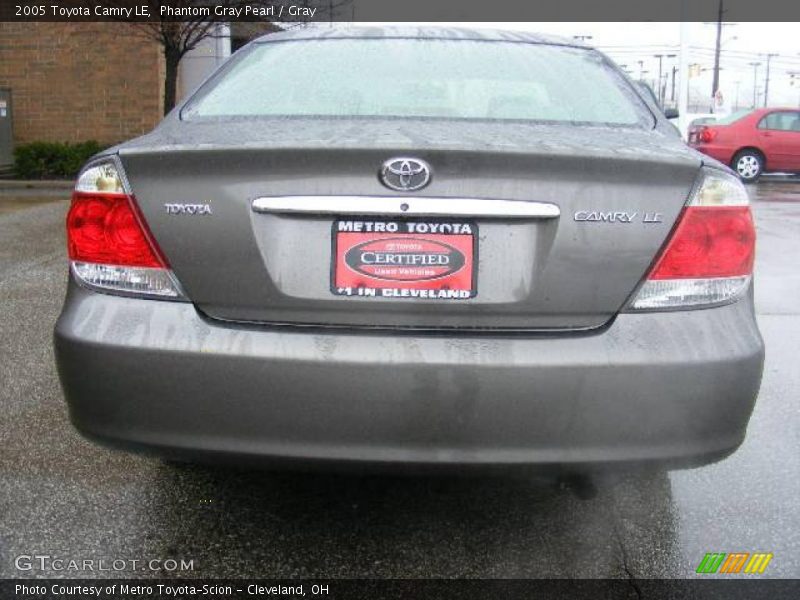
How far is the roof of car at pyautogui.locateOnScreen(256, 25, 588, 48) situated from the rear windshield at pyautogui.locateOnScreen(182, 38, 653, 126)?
0.06 meters

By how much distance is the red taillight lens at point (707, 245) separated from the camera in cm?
225

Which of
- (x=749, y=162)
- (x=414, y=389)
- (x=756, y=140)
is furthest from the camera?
(x=749, y=162)

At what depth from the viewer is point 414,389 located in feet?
6.99

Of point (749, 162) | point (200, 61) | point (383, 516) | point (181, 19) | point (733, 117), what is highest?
point (181, 19)

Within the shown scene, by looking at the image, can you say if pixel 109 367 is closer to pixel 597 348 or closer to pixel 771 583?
pixel 597 348

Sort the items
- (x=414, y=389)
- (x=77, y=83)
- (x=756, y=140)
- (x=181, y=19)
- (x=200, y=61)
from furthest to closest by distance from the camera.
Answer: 1. (x=200, y=61)
2. (x=756, y=140)
3. (x=77, y=83)
4. (x=181, y=19)
5. (x=414, y=389)

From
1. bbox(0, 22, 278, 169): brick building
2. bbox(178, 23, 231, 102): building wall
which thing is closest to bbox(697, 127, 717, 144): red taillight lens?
bbox(0, 22, 278, 169): brick building

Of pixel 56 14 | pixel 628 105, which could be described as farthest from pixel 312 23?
pixel 628 105

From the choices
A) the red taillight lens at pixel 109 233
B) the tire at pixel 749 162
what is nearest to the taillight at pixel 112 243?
the red taillight lens at pixel 109 233

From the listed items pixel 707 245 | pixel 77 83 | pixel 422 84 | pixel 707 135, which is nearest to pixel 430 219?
pixel 707 245

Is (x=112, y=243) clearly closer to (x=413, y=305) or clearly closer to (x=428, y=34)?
(x=413, y=305)

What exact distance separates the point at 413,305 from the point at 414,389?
8.0 inches

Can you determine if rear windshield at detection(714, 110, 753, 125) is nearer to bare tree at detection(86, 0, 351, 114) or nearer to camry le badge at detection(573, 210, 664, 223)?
bare tree at detection(86, 0, 351, 114)

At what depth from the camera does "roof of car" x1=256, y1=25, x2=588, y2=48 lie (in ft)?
11.1
